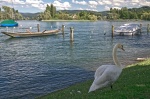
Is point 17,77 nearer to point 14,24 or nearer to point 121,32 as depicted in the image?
point 121,32

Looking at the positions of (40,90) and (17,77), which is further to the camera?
(17,77)

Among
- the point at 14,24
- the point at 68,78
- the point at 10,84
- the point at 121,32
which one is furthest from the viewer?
the point at 14,24

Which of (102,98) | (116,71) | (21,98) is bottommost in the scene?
(21,98)

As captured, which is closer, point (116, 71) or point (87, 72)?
point (116, 71)

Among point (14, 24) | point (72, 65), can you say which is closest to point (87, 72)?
point (72, 65)

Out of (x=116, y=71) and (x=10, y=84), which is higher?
(x=116, y=71)

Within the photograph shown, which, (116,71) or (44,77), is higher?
(116,71)

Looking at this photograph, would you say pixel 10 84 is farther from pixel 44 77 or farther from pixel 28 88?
pixel 44 77

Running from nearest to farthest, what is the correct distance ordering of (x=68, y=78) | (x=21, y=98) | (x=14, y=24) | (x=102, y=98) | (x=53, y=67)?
(x=102, y=98) < (x=21, y=98) < (x=68, y=78) < (x=53, y=67) < (x=14, y=24)

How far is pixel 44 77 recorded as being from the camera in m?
25.3

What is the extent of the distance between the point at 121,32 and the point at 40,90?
6011 cm

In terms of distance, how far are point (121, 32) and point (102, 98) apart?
2750 inches

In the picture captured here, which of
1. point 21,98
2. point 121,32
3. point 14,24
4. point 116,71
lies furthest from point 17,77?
point 14,24

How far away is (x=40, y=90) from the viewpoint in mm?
20781
